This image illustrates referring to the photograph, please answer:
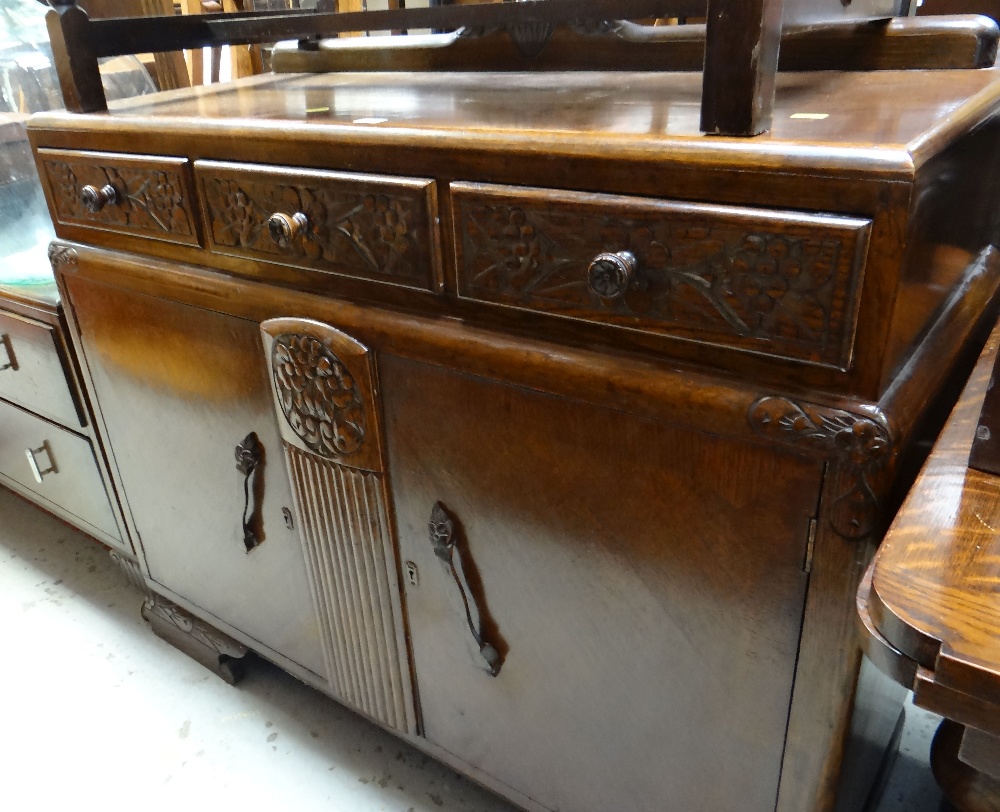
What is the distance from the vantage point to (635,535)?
2.07 feet

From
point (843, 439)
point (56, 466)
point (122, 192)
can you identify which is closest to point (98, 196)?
point (122, 192)

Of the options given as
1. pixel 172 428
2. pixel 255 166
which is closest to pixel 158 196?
pixel 255 166

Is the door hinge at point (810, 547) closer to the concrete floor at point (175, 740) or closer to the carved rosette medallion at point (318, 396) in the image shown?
the carved rosette medallion at point (318, 396)

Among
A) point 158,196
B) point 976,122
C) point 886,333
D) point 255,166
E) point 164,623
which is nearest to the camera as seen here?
point 886,333

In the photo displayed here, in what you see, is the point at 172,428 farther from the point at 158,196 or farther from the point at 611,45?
the point at 611,45

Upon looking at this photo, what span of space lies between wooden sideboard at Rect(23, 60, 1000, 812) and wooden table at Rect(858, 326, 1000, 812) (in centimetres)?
4

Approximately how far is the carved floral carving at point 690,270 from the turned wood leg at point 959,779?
0.28 meters

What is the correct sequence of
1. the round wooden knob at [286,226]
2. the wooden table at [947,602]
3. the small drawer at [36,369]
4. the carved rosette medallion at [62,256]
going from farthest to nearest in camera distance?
the small drawer at [36,369] → the carved rosette medallion at [62,256] → the round wooden knob at [286,226] → the wooden table at [947,602]

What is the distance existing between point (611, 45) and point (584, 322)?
0.47 meters

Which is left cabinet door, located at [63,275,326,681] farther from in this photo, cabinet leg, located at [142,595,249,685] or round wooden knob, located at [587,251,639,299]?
round wooden knob, located at [587,251,639,299]

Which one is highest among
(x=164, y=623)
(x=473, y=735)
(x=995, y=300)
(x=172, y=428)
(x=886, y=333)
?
(x=886, y=333)

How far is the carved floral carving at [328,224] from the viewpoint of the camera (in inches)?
26.5

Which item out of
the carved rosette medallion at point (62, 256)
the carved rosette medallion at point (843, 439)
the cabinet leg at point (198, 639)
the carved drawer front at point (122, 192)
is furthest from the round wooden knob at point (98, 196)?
the carved rosette medallion at point (843, 439)

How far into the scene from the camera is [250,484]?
3.14ft
